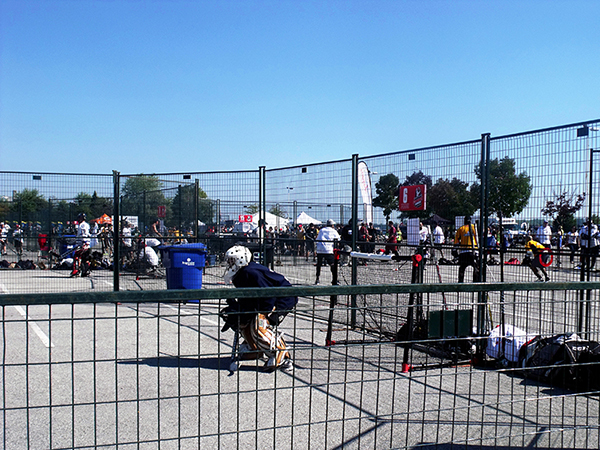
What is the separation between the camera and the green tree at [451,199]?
7160 mm

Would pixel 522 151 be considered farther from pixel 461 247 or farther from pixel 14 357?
pixel 14 357

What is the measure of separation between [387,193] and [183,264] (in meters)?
4.70

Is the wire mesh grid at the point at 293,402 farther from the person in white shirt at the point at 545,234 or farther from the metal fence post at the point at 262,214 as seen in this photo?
the metal fence post at the point at 262,214

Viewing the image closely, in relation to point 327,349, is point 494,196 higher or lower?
higher

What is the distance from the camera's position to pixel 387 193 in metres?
8.55

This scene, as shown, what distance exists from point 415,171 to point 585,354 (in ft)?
12.0

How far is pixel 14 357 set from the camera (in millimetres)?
6543

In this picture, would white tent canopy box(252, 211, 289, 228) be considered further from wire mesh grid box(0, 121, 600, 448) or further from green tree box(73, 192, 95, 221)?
green tree box(73, 192, 95, 221)

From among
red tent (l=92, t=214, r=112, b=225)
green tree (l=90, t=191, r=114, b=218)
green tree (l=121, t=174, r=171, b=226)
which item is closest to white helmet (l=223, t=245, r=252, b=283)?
green tree (l=121, t=174, r=171, b=226)

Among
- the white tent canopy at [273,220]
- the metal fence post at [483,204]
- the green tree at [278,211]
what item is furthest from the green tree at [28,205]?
→ the metal fence post at [483,204]

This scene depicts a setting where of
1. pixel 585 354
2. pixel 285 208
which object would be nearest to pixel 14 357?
pixel 285 208

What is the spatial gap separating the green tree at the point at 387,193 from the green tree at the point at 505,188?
156cm

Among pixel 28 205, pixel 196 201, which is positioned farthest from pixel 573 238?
pixel 28 205

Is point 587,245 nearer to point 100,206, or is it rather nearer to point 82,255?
point 100,206
